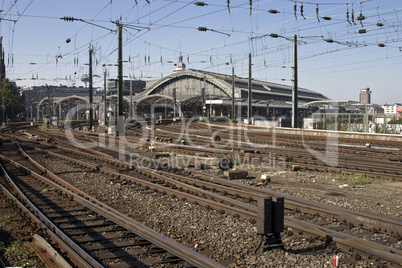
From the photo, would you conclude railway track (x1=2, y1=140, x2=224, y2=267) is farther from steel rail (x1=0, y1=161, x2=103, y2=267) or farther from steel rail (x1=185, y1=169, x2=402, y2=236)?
steel rail (x1=185, y1=169, x2=402, y2=236)

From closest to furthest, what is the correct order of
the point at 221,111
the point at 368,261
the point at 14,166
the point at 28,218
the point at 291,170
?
the point at 368,261, the point at 28,218, the point at 291,170, the point at 14,166, the point at 221,111

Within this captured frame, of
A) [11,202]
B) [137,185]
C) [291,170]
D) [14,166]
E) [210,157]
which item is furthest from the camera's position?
[210,157]

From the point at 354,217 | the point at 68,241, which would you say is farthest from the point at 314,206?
the point at 68,241

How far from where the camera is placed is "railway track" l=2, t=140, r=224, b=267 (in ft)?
18.2

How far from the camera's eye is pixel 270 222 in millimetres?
5887

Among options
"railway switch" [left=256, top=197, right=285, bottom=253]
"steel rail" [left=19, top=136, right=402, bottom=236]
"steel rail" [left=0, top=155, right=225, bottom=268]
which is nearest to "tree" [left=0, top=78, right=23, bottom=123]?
"steel rail" [left=19, top=136, right=402, bottom=236]

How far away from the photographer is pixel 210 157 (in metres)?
17.2

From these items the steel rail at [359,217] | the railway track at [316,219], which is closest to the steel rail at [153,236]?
the railway track at [316,219]

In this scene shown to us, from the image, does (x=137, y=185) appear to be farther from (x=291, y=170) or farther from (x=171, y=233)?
(x=291, y=170)

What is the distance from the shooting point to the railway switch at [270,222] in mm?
5859

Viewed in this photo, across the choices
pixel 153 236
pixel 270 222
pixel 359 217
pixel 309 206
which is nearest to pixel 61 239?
pixel 153 236

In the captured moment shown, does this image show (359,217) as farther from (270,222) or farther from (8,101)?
(8,101)

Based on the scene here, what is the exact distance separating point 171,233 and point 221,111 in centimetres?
6631

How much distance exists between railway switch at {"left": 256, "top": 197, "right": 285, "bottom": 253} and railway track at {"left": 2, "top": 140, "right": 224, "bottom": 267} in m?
1.04
